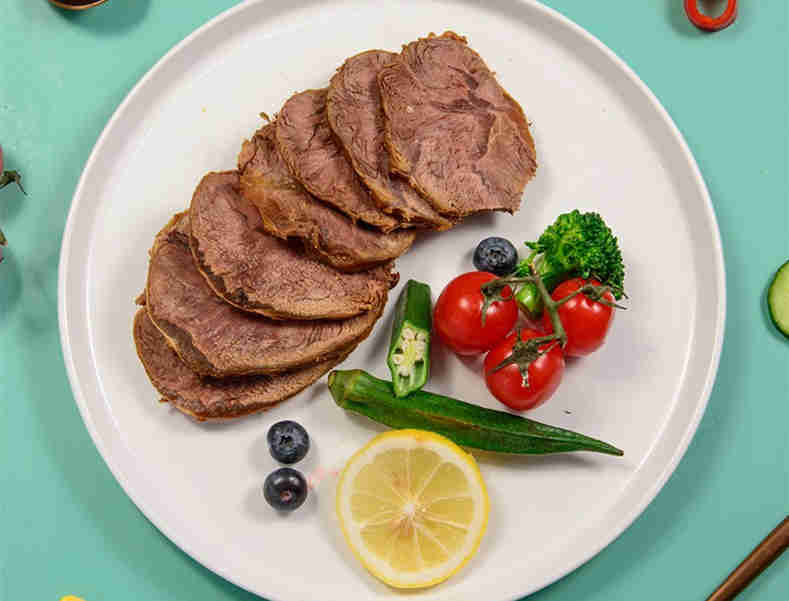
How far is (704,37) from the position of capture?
13.2 feet

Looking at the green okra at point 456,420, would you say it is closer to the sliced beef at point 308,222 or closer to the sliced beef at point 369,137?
the sliced beef at point 308,222

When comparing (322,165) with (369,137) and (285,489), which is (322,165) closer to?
(369,137)

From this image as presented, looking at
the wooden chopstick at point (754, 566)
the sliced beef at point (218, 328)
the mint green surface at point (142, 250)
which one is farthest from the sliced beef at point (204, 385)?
the wooden chopstick at point (754, 566)

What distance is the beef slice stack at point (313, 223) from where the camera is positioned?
10.8 feet

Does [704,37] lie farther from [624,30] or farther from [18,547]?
[18,547]

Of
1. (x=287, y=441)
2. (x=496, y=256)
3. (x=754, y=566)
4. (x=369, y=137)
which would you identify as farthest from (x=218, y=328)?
(x=754, y=566)

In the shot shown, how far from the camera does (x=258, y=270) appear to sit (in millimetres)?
3293

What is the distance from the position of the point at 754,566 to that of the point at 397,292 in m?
1.98

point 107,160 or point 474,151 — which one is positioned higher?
point 474,151

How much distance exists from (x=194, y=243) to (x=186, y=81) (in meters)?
Result: 0.97

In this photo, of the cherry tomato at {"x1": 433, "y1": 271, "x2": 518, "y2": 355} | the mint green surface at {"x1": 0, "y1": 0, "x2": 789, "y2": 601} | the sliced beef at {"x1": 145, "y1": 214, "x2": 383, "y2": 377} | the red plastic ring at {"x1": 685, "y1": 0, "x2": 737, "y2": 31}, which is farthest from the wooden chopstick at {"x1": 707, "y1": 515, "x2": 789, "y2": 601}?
the red plastic ring at {"x1": 685, "y1": 0, "x2": 737, "y2": 31}

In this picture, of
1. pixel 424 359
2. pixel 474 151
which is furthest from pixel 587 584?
pixel 474 151

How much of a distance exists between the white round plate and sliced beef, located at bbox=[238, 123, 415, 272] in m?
0.33

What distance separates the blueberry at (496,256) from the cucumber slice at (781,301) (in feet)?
4.14
